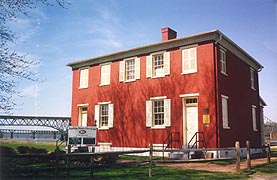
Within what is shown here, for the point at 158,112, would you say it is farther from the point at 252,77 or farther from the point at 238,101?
the point at 252,77

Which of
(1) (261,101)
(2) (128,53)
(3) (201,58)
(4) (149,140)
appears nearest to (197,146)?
(4) (149,140)

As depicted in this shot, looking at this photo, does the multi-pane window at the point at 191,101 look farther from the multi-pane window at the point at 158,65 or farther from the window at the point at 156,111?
the multi-pane window at the point at 158,65

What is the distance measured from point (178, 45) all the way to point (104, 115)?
227 inches

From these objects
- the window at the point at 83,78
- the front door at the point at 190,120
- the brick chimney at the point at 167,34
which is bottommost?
the front door at the point at 190,120

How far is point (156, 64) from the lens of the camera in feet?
48.8

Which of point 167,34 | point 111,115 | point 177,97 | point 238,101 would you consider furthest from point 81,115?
point 238,101

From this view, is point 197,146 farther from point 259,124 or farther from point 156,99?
point 259,124

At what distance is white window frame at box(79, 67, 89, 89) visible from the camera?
1788 centimetres

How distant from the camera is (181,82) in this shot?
536 inches

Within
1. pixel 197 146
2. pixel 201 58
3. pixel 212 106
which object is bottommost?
pixel 197 146

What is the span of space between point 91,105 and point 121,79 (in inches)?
104

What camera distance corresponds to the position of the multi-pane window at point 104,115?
16.4 m

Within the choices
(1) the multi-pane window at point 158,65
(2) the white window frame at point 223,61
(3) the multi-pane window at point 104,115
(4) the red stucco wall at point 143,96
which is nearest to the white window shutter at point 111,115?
(4) the red stucco wall at point 143,96

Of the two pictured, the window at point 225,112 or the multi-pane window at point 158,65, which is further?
the multi-pane window at point 158,65
